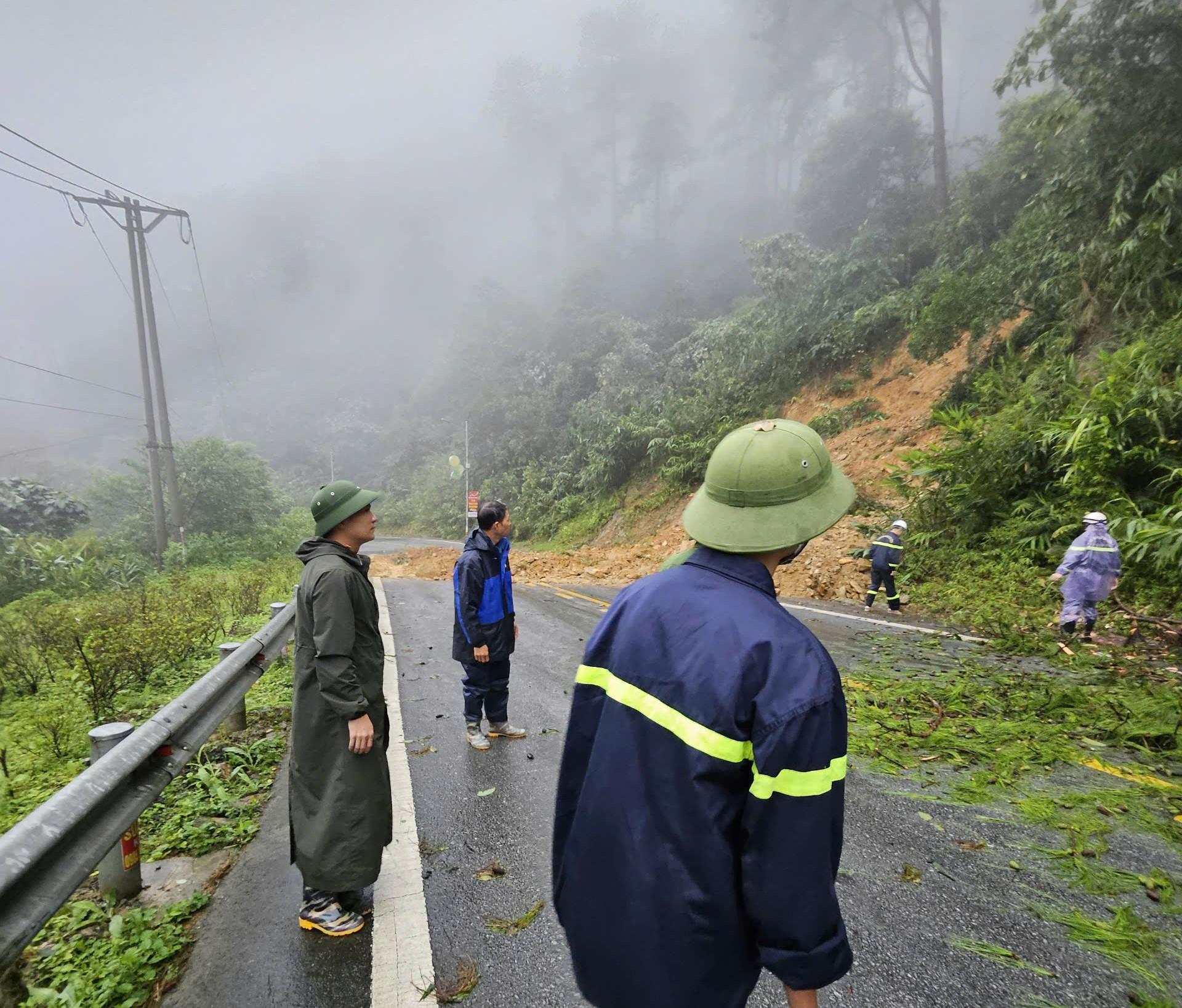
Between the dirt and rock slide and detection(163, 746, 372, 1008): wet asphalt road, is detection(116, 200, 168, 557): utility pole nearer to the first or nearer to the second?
the dirt and rock slide

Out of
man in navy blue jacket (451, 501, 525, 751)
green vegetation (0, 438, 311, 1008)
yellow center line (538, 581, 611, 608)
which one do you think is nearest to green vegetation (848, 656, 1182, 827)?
man in navy blue jacket (451, 501, 525, 751)

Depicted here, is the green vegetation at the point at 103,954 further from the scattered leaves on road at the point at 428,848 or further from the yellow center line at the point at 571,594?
the yellow center line at the point at 571,594

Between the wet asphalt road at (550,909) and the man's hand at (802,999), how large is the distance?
1189 millimetres

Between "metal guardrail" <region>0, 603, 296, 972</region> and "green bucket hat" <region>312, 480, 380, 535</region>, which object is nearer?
"metal guardrail" <region>0, 603, 296, 972</region>

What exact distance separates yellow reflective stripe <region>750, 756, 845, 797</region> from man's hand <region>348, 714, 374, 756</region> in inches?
79.0

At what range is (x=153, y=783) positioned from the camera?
2730 millimetres

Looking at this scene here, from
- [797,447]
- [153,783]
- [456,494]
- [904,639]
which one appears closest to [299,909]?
[153,783]

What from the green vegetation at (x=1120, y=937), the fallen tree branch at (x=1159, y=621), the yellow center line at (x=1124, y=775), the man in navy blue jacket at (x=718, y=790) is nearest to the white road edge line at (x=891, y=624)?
the fallen tree branch at (x=1159, y=621)

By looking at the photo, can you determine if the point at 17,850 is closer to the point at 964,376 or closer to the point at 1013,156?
the point at 964,376

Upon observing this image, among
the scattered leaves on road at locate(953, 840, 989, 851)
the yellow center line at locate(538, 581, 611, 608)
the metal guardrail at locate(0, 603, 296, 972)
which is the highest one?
the metal guardrail at locate(0, 603, 296, 972)

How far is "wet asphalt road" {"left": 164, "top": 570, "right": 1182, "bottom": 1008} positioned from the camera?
→ 2236mm

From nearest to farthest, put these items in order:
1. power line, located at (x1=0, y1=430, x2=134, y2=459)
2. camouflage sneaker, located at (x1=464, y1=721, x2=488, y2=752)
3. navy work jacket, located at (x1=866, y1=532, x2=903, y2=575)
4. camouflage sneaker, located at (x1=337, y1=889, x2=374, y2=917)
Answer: camouflage sneaker, located at (x1=337, y1=889, x2=374, y2=917) → camouflage sneaker, located at (x1=464, y1=721, x2=488, y2=752) → navy work jacket, located at (x1=866, y1=532, x2=903, y2=575) → power line, located at (x1=0, y1=430, x2=134, y2=459)

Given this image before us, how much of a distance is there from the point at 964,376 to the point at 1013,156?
1066cm

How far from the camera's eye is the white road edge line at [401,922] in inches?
88.6
